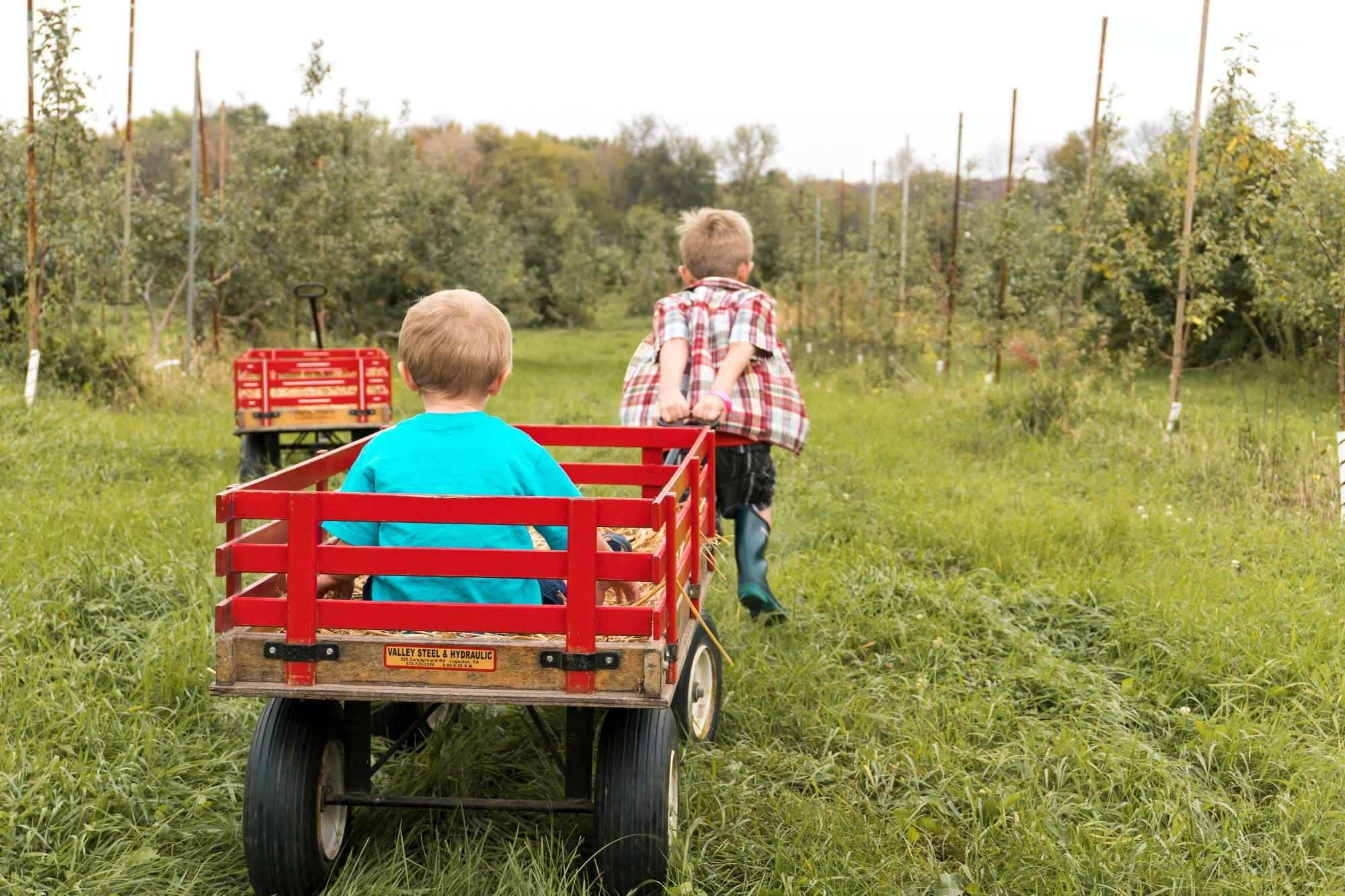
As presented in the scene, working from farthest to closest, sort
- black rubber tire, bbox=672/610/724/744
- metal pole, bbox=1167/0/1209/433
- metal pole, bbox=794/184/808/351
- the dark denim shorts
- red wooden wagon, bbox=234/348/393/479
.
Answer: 1. metal pole, bbox=794/184/808/351
2. metal pole, bbox=1167/0/1209/433
3. red wooden wagon, bbox=234/348/393/479
4. the dark denim shorts
5. black rubber tire, bbox=672/610/724/744

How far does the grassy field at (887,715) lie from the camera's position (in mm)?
3014

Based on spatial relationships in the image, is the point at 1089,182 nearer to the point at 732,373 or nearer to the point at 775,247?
the point at 732,373

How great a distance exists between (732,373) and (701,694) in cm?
120

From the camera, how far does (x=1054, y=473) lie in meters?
8.45

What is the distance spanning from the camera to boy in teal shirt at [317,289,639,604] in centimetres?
289

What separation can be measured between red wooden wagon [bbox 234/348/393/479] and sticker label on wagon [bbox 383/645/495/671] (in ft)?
19.7

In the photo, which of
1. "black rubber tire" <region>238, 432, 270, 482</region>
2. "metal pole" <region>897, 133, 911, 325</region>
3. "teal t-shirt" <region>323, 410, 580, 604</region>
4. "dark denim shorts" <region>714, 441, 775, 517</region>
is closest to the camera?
"teal t-shirt" <region>323, 410, 580, 604</region>

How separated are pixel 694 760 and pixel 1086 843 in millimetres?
1142

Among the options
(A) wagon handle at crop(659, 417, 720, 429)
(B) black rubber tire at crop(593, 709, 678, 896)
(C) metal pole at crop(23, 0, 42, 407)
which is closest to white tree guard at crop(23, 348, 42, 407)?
(C) metal pole at crop(23, 0, 42, 407)

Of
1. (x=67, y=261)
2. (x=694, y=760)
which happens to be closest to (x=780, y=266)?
(x=67, y=261)

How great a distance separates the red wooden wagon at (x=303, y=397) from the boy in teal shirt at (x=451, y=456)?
5660 mm

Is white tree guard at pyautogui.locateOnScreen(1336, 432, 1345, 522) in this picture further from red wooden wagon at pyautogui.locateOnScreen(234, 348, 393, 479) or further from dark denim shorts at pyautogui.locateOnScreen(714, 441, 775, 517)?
red wooden wagon at pyautogui.locateOnScreen(234, 348, 393, 479)

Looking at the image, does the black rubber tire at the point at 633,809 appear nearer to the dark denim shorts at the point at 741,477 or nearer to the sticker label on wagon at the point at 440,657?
the sticker label on wagon at the point at 440,657

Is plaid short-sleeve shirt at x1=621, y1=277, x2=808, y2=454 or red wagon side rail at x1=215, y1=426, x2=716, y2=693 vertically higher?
plaid short-sleeve shirt at x1=621, y1=277, x2=808, y2=454
